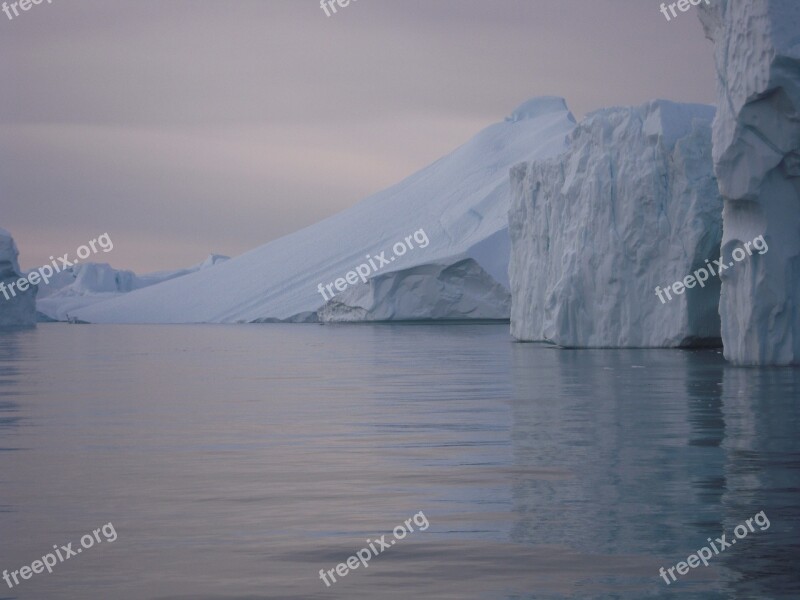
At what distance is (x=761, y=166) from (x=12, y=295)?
61.5 m

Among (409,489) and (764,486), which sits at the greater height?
(409,489)

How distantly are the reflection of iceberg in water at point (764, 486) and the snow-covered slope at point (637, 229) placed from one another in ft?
44.3

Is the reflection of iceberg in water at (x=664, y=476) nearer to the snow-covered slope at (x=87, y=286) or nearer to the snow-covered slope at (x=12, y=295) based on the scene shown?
the snow-covered slope at (x=12, y=295)

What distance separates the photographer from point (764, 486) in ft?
24.3

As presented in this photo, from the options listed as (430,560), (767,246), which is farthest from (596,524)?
(767,246)

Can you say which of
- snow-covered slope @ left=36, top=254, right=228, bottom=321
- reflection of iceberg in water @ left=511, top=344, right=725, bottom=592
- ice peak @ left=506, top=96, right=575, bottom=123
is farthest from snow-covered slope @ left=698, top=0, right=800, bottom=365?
snow-covered slope @ left=36, top=254, right=228, bottom=321

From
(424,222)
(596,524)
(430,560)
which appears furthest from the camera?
(424,222)

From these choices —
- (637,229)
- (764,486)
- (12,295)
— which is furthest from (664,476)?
(12,295)

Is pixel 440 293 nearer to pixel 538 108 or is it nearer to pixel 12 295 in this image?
pixel 12 295

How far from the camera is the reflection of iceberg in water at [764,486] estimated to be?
5289 mm

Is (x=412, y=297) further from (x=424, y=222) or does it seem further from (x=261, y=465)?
(x=261, y=465)

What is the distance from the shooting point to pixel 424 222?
8269 cm

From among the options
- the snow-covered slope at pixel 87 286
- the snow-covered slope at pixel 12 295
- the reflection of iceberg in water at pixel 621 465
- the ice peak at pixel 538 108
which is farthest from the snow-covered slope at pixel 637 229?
the snow-covered slope at pixel 87 286

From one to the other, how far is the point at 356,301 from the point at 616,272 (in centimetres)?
3620
